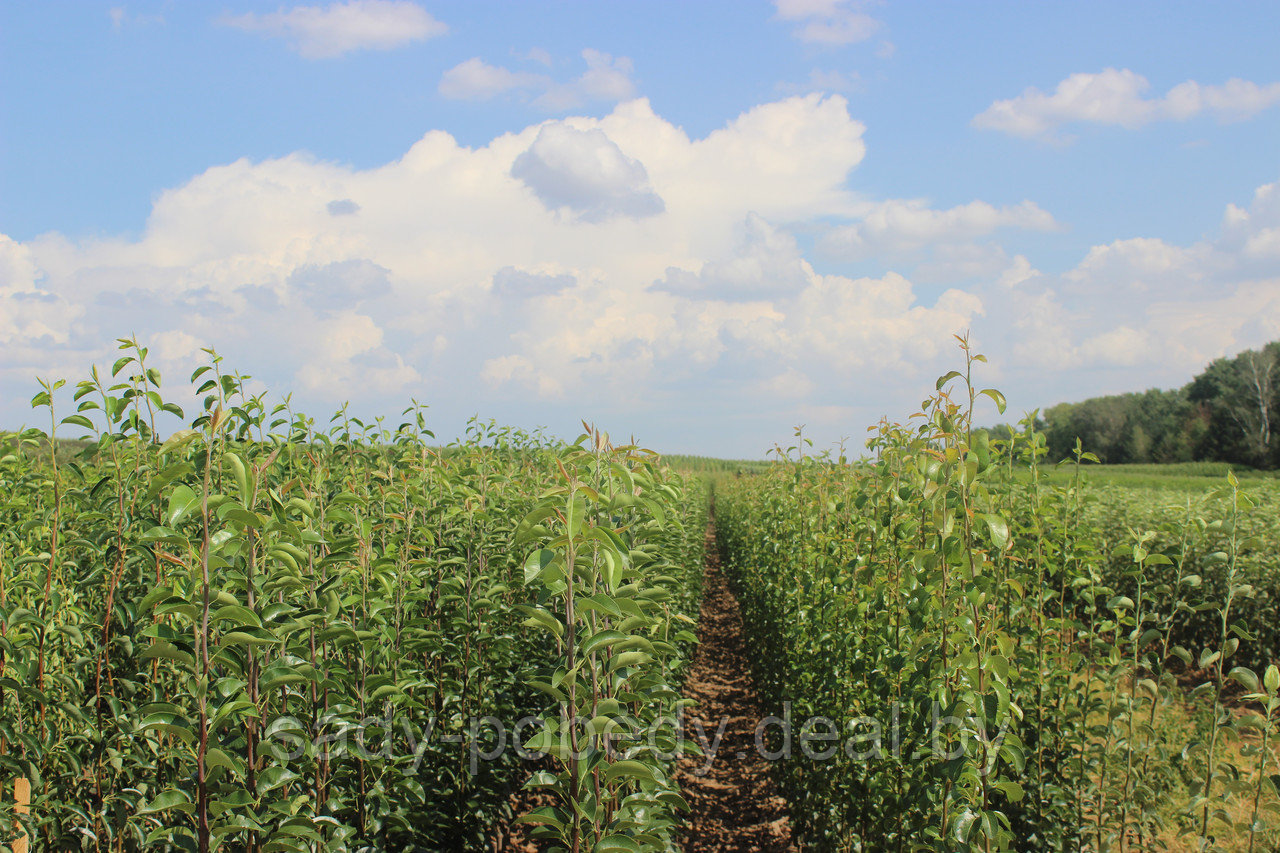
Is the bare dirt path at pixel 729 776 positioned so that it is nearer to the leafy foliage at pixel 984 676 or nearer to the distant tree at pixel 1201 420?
the leafy foliage at pixel 984 676

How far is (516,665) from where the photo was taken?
4.62m

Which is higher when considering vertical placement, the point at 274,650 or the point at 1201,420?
the point at 1201,420

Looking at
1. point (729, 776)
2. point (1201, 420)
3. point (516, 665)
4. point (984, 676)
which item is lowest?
point (729, 776)

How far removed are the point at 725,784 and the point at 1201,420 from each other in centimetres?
6123

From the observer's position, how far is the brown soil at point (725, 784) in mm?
5035

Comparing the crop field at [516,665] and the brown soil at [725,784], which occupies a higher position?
the crop field at [516,665]

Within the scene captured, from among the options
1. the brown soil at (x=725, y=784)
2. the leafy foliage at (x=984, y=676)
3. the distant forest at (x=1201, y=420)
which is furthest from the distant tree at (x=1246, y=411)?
the leafy foliage at (x=984, y=676)

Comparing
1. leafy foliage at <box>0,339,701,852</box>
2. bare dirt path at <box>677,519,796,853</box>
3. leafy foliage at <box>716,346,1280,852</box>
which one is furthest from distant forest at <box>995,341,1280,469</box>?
leafy foliage at <box>0,339,701,852</box>

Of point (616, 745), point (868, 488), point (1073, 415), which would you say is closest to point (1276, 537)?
point (868, 488)

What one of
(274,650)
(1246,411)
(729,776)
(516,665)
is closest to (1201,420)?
(1246,411)

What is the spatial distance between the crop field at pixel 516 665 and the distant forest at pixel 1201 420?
40037mm

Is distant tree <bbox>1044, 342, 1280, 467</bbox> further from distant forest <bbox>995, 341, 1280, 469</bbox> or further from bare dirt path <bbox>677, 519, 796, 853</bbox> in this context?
bare dirt path <bbox>677, 519, 796, 853</bbox>

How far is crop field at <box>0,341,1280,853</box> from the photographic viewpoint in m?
2.13

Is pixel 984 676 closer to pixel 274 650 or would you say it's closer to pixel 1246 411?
pixel 274 650
